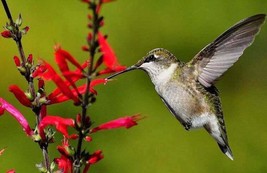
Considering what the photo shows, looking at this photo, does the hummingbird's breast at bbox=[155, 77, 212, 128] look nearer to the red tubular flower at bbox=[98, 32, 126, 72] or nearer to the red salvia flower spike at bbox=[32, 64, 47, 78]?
the red salvia flower spike at bbox=[32, 64, 47, 78]

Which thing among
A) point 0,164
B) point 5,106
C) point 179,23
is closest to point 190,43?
point 179,23

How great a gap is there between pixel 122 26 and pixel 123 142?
0.97 m

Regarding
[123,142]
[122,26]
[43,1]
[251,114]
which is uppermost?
[43,1]

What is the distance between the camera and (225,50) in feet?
8.59

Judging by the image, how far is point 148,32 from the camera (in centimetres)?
491

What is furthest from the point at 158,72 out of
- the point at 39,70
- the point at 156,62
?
the point at 39,70

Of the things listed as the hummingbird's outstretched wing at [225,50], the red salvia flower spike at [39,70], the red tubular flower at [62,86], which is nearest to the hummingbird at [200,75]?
the hummingbird's outstretched wing at [225,50]

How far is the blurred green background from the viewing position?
14.4 feet

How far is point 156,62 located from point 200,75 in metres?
0.30

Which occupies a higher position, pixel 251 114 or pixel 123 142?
pixel 123 142

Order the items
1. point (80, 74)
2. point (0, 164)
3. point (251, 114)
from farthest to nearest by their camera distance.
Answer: point (251, 114)
point (0, 164)
point (80, 74)

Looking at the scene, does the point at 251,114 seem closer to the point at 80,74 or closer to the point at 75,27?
the point at 75,27

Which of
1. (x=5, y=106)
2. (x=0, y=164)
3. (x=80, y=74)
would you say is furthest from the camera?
(x=0, y=164)

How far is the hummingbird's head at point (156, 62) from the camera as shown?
99.0 inches
